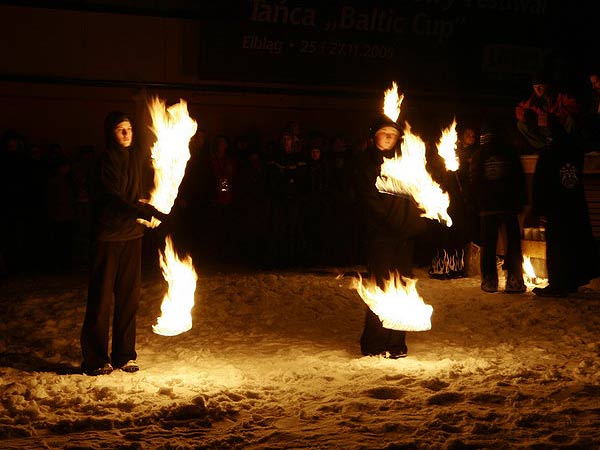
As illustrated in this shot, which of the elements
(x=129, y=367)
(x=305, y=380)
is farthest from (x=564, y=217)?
(x=129, y=367)

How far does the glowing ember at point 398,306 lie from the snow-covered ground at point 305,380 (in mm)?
341

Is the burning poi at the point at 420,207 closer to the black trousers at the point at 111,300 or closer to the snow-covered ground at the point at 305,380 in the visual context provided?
the snow-covered ground at the point at 305,380

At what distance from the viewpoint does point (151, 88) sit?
15102mm

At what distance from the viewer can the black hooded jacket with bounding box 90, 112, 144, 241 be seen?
21.5 ft

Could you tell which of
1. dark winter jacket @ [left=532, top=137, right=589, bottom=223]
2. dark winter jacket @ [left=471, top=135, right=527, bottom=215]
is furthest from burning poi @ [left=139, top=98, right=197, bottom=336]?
dark winter jacket @ [left=532, top=137, right=589, bottom=223]

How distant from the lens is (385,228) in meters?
7.14

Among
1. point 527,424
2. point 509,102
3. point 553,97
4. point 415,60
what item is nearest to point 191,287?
point 527,424

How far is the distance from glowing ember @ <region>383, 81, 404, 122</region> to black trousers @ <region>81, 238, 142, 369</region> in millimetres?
8894

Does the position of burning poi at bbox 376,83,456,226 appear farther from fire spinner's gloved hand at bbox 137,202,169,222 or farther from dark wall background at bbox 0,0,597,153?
dark wall background at bbox 0,0,597,153

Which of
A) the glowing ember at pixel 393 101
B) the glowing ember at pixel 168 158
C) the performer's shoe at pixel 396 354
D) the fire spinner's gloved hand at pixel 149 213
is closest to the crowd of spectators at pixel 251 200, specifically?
the glowing ember at pixel 393 101

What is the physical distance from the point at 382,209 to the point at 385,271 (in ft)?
1.88

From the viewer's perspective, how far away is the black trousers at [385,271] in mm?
7172

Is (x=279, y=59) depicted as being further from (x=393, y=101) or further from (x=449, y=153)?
(x=449, y=153)

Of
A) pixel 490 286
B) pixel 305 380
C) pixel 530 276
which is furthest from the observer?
pixel 530 276
